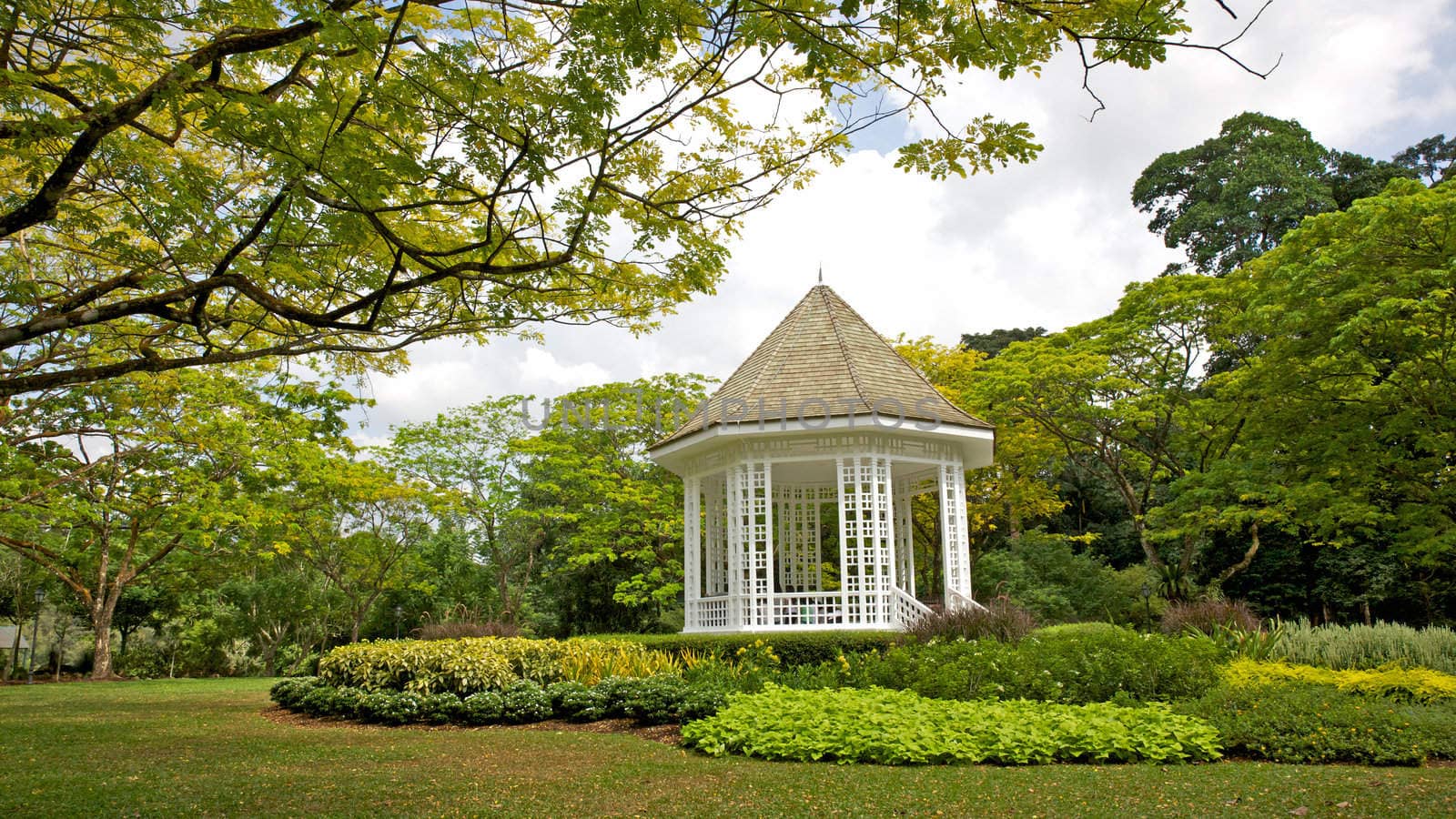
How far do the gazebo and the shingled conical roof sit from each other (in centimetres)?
3

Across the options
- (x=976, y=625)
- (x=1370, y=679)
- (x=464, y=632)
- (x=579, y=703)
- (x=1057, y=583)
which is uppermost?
(x=1057, y=583)

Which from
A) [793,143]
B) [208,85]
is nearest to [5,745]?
[208,85]

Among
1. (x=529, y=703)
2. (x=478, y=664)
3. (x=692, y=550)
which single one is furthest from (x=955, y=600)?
(x=478, y=664)

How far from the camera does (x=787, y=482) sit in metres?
19.6

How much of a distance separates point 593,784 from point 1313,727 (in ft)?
20.0

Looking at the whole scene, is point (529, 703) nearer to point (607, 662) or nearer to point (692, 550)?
point (607, 662)

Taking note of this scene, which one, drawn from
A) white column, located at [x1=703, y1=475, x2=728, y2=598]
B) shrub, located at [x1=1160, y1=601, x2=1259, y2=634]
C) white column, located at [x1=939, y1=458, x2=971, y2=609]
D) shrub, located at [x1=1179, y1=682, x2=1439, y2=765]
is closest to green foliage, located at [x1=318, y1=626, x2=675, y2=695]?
white column, located at [x1=703, y1=475, x2=728, y2=598]

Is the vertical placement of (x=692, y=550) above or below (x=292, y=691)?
above

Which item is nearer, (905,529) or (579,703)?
(579,703)

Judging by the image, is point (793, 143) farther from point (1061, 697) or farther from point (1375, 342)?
point (1375, 342)

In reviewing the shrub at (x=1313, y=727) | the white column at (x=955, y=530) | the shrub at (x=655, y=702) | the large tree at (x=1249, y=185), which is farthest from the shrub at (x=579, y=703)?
the large tree at (x=1249, y=185)

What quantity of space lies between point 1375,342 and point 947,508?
7.90 meters

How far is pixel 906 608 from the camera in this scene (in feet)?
49.4

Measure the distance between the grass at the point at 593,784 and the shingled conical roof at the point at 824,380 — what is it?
23.3 feet
